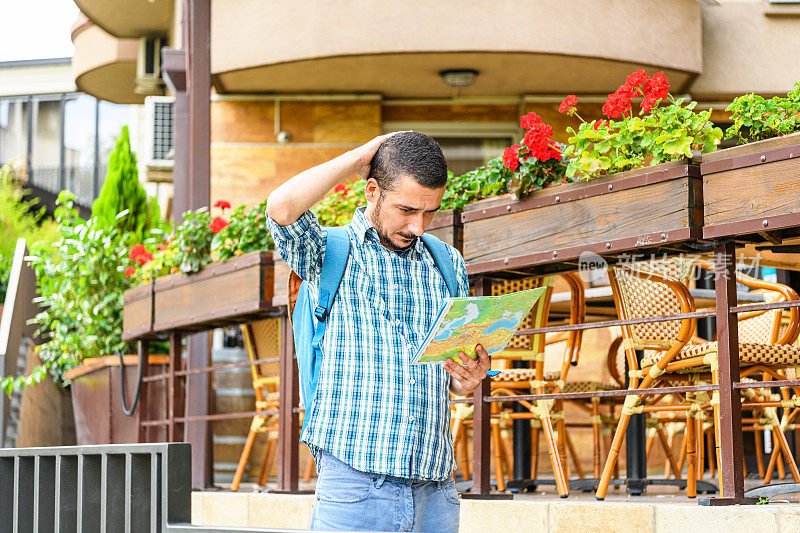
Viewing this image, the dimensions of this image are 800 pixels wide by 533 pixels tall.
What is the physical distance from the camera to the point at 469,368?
8.52 feet

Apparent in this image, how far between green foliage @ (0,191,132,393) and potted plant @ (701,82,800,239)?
198 inches

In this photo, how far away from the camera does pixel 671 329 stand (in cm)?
452

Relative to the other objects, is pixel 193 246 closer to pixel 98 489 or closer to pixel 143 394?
pixel 143 394

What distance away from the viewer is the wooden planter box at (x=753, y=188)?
338 cm

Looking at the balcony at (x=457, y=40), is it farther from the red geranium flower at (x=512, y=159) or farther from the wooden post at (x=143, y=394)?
the red geranium flower at (x=512, y=159)

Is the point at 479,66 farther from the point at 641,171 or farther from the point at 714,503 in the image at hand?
the point at 714,503

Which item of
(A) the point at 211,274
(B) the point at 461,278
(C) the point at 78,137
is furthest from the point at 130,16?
(C) the point at 78,137

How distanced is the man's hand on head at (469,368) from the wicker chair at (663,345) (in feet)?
6.20

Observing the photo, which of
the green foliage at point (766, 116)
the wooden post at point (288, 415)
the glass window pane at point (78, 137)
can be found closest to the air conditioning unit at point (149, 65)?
the wooden post at point (288, 415)

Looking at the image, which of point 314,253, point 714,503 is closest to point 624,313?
point 714,503

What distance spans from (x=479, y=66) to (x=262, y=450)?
145 inches

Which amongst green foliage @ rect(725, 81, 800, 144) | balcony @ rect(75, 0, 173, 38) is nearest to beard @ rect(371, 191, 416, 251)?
green foliage @ rect(725, 81, 800, 144)

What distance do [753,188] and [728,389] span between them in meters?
0.67

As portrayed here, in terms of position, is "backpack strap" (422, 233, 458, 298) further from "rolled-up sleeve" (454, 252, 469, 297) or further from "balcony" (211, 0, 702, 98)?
"balcony" (211, 0, 702, 98)
